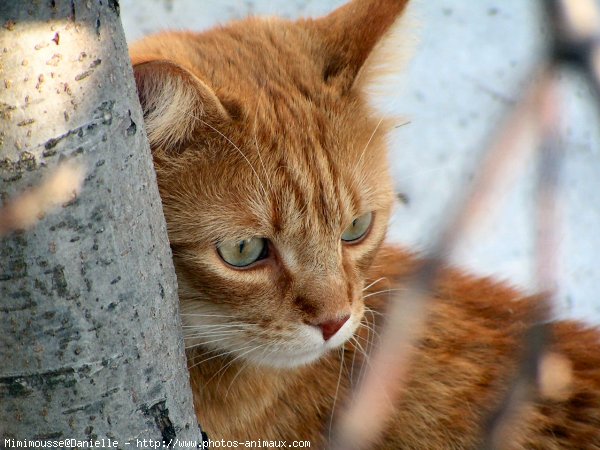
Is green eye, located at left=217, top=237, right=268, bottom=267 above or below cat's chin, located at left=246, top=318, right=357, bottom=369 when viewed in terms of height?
above

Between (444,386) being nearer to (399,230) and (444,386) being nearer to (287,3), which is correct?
(399,230)

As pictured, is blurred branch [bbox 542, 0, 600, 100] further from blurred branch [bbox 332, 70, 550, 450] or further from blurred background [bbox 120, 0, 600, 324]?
blurred background [bbox 120, 0, 600, 324]

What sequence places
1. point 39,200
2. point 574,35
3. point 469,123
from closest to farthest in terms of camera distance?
point 574,35, point 39,200, point 469,123

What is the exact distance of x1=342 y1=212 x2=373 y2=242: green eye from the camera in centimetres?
186

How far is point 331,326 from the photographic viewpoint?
1.71 m

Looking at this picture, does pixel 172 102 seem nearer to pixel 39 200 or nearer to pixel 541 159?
pixel 39 200

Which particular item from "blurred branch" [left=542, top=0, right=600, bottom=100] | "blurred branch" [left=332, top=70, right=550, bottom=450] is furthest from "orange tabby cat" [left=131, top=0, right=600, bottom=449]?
"blurred branch" [left=542, top=0, right=600, bottom=100]

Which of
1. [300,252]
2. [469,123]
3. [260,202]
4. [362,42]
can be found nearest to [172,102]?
[260,202]

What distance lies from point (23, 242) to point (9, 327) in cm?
11

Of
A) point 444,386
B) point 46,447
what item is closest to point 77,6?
point 46,447

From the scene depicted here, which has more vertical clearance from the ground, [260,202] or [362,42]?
[362,42]

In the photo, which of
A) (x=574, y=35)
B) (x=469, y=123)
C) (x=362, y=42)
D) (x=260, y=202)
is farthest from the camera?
(x=469, y=123)

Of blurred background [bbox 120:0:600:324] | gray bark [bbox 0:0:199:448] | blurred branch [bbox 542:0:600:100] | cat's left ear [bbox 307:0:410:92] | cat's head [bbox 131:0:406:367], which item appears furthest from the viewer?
blurred background [bbox 120:0:600:324]

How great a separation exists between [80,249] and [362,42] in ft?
3.26
